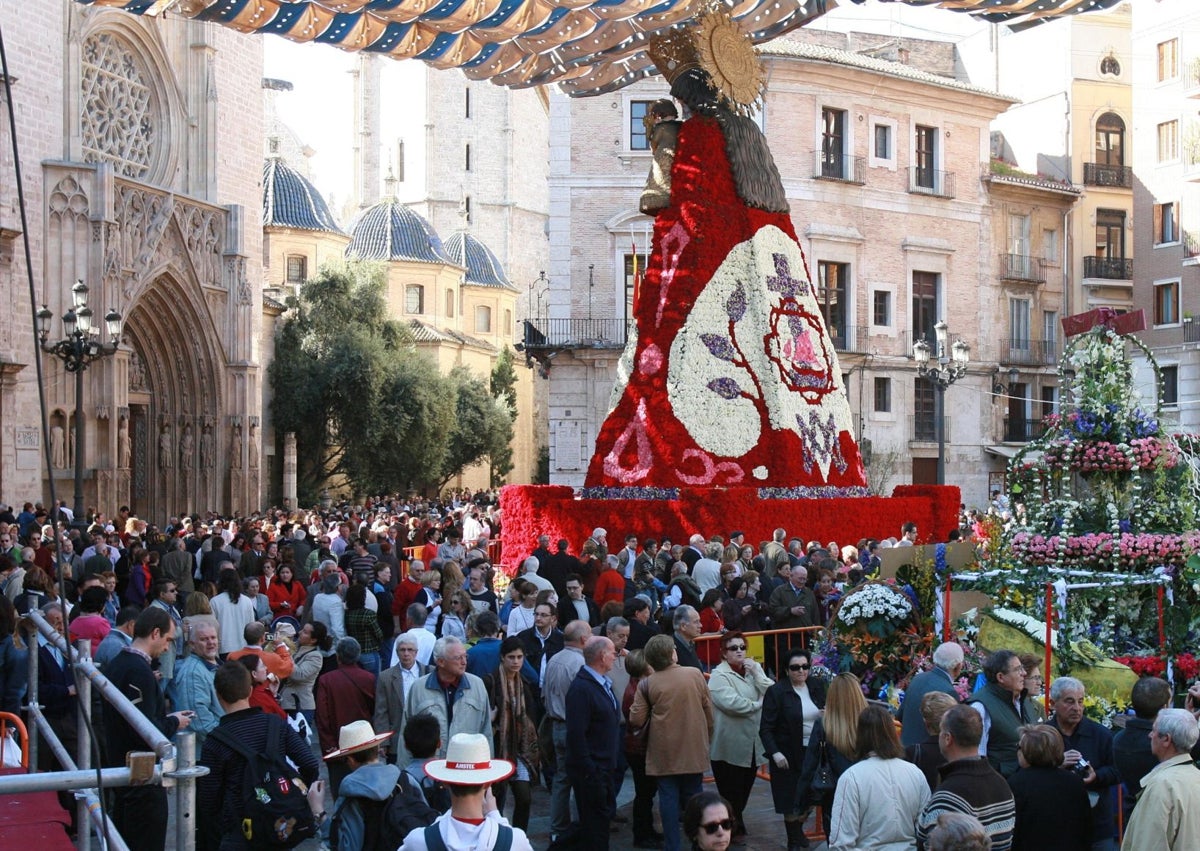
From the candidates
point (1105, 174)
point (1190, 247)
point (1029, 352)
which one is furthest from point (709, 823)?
point (1105, 174)

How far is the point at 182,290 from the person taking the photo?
3284 centimetres

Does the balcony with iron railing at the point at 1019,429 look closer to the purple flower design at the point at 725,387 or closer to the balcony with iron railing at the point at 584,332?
the balcony with iron railing at the point at 584,332

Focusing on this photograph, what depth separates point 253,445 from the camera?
35344 mm

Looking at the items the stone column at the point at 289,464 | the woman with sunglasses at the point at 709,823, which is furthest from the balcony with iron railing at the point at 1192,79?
the woman with sunglasses at the point at 709,823

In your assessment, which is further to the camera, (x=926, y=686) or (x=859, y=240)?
(x=859, y=240)

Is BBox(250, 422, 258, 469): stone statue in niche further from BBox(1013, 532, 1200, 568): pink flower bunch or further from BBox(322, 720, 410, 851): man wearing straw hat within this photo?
BBox(322, 720, 410, 851): man wearing straw hat

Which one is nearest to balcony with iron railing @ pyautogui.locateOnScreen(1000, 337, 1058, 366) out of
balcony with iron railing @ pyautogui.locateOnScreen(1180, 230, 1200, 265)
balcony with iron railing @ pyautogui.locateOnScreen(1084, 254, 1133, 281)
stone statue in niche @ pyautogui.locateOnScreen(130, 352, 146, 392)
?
balcony with iron railing @ pyautogui.locateOnScreen(1084, 254, 1133, 281)

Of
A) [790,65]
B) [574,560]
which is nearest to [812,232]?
[790,65]

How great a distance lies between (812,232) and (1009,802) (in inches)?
1294

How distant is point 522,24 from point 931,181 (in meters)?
24.8

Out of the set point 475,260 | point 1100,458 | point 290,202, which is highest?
point 290,202

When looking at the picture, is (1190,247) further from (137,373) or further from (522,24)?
(137,373)

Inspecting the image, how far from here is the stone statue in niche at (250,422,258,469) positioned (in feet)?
115

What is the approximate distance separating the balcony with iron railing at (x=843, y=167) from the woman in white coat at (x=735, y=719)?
30870 millimetres
